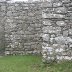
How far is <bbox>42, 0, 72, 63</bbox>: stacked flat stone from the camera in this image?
33.7 ft

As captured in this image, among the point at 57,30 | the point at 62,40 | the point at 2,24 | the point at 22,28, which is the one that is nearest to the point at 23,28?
the point at 22,28

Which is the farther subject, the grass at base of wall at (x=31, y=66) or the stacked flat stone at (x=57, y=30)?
the stacked flat stone at (x=57, y=30)

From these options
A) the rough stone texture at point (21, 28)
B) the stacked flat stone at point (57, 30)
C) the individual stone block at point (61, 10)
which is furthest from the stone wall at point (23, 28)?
the individual stone block at point (61, 10)

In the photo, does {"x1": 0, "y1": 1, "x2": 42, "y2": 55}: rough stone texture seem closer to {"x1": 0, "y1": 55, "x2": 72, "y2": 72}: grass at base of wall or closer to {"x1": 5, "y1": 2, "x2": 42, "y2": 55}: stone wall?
{"x1": 5, "y1": 2, "x2": 42, "y2": 55}: stone wall

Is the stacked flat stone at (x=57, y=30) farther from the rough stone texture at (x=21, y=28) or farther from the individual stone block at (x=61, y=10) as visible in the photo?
the rough stone texture at (x=21, y=28)

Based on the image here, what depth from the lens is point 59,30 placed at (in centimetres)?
1032

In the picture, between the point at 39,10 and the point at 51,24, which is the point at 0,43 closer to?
the point at 39,10

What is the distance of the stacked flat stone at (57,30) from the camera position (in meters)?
10.3

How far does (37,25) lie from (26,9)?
33.5 inches

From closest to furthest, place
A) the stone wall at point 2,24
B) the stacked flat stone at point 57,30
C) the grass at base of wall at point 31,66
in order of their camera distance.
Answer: the grass at base of wall at point 31,66, the stacked flat stone at point 57,30, the stone wall at point 2,24

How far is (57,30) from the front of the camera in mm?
10320

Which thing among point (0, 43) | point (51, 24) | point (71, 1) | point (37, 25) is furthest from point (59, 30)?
point (0, 43)

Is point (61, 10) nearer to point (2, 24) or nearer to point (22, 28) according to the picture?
point (22, 28)

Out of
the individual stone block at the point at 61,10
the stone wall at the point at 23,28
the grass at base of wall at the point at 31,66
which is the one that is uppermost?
the individual stone block at the point at 61,10
